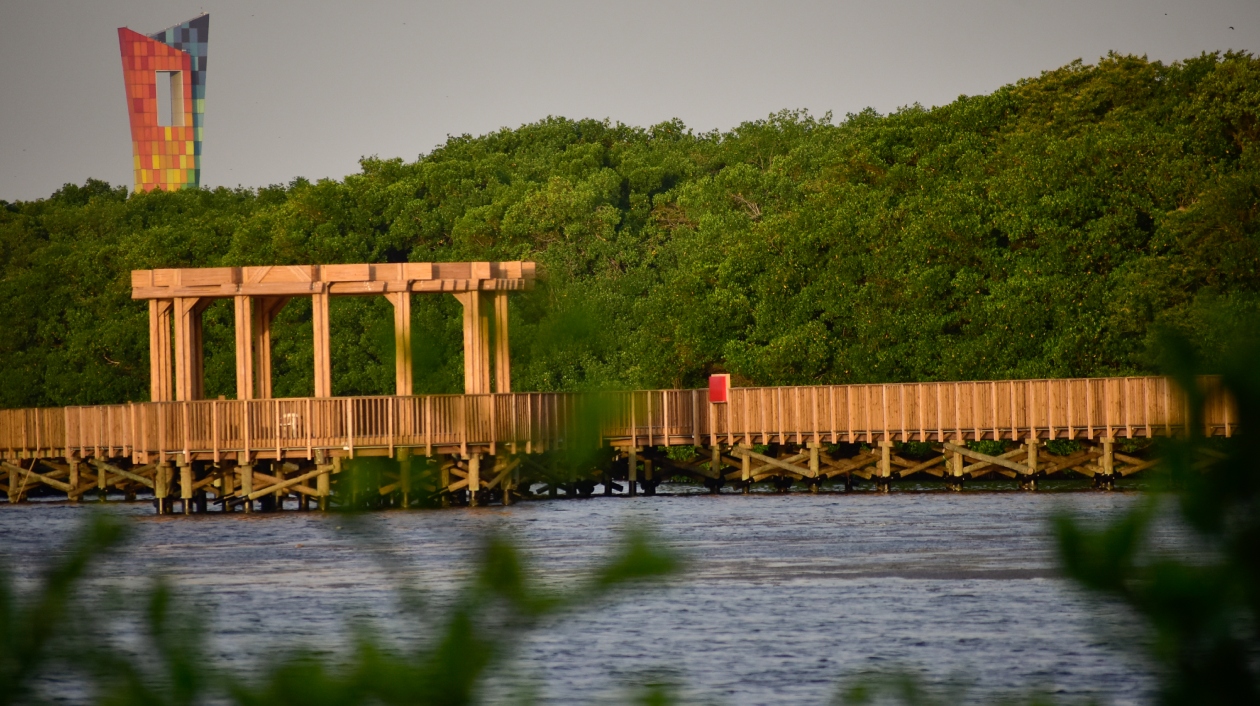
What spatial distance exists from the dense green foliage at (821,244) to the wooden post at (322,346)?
674 centimetres

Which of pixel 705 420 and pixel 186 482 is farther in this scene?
pixel 705 420

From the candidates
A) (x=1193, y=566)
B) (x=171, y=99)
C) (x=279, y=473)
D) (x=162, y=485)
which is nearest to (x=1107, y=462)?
(x=279, y=473)

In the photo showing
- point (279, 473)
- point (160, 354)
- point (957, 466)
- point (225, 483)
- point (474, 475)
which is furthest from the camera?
point (957, 466)

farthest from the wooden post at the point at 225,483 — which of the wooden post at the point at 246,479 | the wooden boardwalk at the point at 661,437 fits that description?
the wooden post at the point at 246,479

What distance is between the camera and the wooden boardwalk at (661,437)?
110 ft

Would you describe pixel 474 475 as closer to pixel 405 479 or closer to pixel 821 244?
Result: pixel 821 244

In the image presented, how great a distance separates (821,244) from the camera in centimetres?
4953

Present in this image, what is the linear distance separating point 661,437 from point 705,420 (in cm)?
126

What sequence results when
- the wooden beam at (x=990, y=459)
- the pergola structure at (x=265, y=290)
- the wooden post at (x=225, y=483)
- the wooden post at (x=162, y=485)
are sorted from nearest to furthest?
the pergola structure at (x=265, y=290) → the wooden post at (x=162, y=485) → the wooden post at (x=225, y=483) → the wooden beam at (x=990, y=459)

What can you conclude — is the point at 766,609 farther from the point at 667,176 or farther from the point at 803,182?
the point at 667,176

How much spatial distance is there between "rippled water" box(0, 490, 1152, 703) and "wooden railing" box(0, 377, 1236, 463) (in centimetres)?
175

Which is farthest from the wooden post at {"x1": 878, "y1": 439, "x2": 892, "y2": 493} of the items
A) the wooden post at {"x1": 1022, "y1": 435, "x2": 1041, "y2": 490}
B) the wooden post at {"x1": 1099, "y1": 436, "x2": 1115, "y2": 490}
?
the wooden post at {"x1": 1099, "y1": 436, "x2": 1115, "y2": 490}

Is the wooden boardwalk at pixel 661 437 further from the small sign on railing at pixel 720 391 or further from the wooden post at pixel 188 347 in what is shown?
the wooden post at pixel 188 347

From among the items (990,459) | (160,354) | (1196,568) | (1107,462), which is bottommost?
Result: (1107,462)
